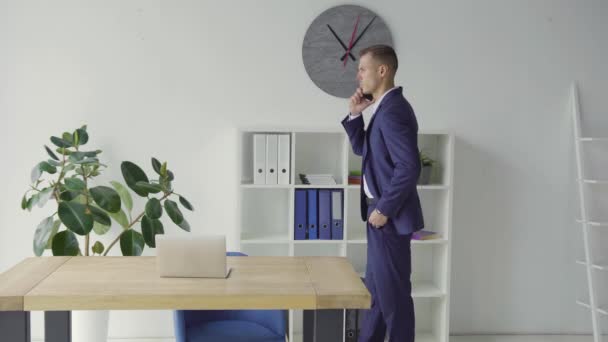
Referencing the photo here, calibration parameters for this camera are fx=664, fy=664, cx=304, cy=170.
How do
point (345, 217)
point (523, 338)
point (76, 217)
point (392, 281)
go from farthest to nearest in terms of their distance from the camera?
point (523, 338) → point (345, 217) → point (76, 217) → point (392, 281)

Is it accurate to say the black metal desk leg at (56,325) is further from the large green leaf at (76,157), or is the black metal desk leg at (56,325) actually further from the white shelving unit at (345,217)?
the white shelving unit at (345,217)

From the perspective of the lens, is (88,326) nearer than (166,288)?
No

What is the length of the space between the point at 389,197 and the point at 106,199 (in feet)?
5.29

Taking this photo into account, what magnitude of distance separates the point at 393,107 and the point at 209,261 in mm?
1283

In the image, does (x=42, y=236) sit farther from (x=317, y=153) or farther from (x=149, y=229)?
(x=317, y=153)

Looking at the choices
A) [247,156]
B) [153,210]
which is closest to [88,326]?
[153,210]

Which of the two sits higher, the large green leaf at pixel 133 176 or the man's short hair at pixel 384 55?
the man's short hair at pixel 384 55

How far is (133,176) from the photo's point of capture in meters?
3.88

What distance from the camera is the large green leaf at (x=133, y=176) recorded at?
Result: 3.82m

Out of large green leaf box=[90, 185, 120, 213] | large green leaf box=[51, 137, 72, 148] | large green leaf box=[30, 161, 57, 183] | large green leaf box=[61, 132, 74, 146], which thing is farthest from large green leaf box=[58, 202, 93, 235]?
large green leaf box=[61, 132, 74, 146]

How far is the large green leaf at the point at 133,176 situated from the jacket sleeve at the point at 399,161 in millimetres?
1428

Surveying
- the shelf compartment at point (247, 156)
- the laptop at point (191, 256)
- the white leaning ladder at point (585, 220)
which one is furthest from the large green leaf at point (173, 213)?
the white leaning ladder at point (585, 220)

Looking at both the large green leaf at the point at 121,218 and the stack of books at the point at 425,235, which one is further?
the stack of books at the point at 425,235

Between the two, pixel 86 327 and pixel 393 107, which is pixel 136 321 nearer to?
pixel 86 327
